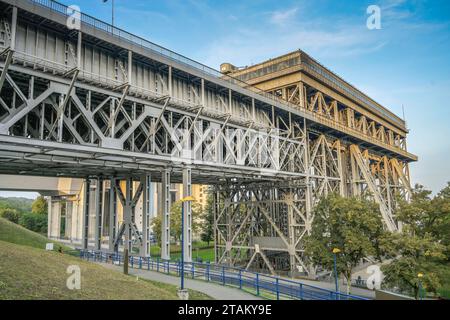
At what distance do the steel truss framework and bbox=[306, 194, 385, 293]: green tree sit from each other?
20.0ft

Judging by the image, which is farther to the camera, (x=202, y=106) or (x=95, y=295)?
(x=202, y=106)

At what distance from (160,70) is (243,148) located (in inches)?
430

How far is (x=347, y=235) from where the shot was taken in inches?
978

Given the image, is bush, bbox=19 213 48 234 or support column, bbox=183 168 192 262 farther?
bush, bbox=19 213 48 234

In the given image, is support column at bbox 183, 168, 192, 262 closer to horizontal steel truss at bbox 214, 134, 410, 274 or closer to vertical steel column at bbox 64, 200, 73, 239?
horizontal steel truss at bbox 214, 134, 410, 274

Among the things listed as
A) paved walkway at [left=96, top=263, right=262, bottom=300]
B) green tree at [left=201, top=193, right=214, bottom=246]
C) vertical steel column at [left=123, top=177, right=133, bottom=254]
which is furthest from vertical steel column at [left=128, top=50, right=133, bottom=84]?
green tree at [left=201, top=193, right=214, bottom=246]

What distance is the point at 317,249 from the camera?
26.1m

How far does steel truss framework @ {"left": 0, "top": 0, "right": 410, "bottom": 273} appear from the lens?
16891mm

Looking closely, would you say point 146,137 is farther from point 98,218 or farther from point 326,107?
point 326,107

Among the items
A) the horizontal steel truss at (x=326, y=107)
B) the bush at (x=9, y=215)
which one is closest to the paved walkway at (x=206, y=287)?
the horizontal steel truss at (x=326, y=107)

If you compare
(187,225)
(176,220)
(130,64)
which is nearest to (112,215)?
(187,225)

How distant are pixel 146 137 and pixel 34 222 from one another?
221 feet
